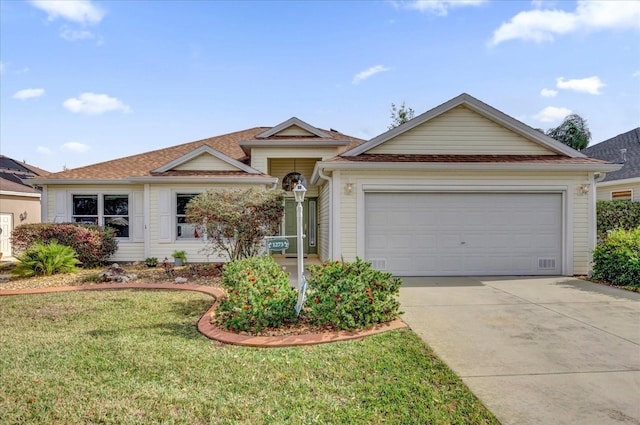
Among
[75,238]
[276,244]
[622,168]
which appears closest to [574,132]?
[622,168]

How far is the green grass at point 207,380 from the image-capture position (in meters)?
2.84

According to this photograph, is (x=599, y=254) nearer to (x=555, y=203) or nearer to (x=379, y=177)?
(x=555, y=203)

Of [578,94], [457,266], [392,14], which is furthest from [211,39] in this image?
[578,94]

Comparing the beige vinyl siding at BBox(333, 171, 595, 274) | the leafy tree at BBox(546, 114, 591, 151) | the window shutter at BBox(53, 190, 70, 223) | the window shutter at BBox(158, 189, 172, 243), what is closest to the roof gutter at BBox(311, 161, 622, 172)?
the beige vinyl siding at BBox(333, 171, 595, 274)

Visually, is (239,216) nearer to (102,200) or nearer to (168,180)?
(168,180)

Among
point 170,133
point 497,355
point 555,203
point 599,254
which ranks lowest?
point 497,355

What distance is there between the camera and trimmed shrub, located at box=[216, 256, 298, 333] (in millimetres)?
4871

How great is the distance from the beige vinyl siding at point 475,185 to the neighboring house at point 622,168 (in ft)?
19.7

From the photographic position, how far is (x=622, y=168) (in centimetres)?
1532

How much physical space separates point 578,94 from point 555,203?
12.0 m

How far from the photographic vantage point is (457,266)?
939 centimetres

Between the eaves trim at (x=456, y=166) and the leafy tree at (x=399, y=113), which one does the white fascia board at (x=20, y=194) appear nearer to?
the eaves trim at (x=456, y=166)

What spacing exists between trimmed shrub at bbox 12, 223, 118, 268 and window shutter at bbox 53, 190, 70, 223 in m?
1.17

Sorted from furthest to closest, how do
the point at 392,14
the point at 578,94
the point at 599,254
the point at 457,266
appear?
1. the point at 578,94
2. the point at 392,14
3. the point at 457,266
4. the point at 599,254
